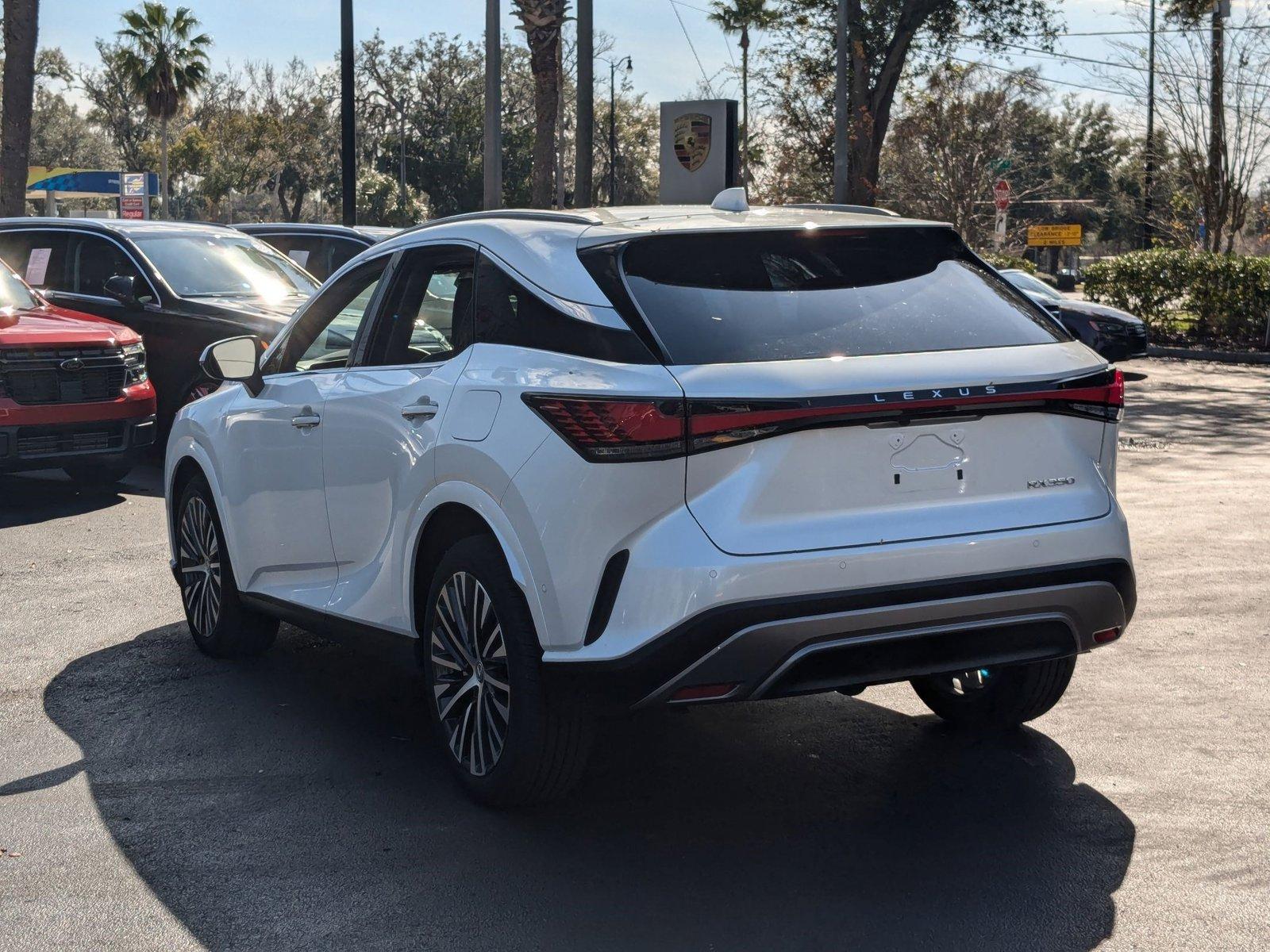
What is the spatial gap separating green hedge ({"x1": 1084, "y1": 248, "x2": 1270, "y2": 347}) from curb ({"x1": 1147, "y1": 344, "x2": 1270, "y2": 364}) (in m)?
0.69

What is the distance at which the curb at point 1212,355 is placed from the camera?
25344mm

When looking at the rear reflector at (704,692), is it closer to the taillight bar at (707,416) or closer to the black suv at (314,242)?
the taillight bar at (707,416)

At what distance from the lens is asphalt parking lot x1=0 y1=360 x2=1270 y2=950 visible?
3.81 m

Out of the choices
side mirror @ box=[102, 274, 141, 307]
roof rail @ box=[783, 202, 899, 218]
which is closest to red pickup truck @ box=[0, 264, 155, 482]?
side mirror @ box=[102, 274, 141, 307]

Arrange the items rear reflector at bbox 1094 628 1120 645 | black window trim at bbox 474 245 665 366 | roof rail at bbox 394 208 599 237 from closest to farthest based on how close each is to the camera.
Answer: black window trim at bbox 474 245 665 366
rear reflector at bbox 1094 628 1120 645
roof rail at bbox 394 208 599 237

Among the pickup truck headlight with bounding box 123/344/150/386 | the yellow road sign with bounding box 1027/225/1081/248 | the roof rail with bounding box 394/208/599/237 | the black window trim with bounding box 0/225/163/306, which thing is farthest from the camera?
the yellow road sign with bounding box 1027/225/1081/248

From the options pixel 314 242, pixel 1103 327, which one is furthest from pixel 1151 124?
pixel 314 242

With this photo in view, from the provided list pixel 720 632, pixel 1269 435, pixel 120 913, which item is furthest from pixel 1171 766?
pixel 1269 435

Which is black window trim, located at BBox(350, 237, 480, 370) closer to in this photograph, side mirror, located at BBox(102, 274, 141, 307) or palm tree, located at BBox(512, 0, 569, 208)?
side mirror, located at BBox(102, 274, 141, 307)

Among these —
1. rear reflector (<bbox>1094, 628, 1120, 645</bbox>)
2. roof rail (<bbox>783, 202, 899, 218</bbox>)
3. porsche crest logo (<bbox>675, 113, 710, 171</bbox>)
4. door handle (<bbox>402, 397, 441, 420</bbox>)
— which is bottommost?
rear reflector (<bbox>1094, 628, 1120, 645</bbox>)

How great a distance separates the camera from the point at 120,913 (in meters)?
3.91

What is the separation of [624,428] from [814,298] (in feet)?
2.50

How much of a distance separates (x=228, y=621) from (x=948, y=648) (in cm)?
341

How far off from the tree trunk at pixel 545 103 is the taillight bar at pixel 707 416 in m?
23.1
